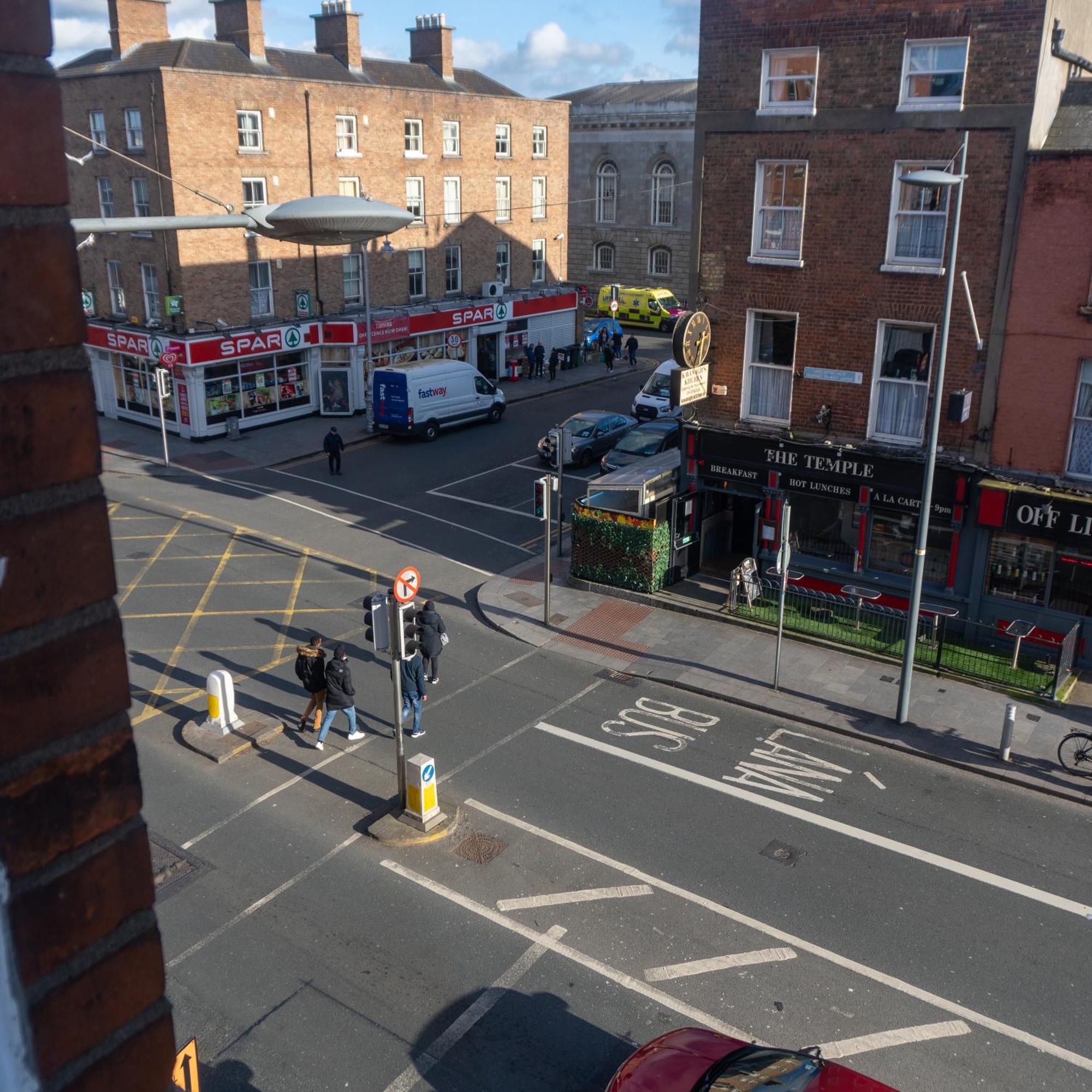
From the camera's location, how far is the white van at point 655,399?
35.8 m

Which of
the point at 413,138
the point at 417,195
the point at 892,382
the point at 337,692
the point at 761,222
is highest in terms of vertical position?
the point at 413,138

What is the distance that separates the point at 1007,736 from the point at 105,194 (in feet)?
106

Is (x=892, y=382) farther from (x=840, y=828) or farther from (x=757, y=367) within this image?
(x=840, y=828)

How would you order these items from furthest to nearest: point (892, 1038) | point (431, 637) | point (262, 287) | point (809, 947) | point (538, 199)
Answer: point (538, 199) → point (262, 287) → point (431, 637) → point (809, 947) → point (892, 1038)

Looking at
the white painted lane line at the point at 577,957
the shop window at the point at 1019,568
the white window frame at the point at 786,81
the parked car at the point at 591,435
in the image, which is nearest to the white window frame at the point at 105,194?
the parked car at the point at 591,435

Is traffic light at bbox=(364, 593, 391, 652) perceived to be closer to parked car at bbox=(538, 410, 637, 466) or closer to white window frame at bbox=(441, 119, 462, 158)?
parked car at bbox=(538, 410, 637, 466)

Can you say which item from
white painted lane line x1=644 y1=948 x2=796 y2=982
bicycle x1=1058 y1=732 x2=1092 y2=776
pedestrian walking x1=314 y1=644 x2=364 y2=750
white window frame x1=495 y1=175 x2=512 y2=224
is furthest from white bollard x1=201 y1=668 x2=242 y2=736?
white window frame x1=495 y1=175 x2=512 y2=224

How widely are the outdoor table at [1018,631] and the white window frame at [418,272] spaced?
2800cm

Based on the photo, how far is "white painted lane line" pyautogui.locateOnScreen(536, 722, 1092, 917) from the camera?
12.4 m

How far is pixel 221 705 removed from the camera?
15.6 metres

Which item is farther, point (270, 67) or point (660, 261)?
point (660, 261)

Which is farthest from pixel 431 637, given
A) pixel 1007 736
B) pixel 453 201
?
pixel 453 201

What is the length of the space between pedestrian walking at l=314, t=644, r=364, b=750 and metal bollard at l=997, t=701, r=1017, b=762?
9437 millimetres

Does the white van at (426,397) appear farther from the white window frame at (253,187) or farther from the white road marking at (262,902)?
the white road marking at (262,902)
